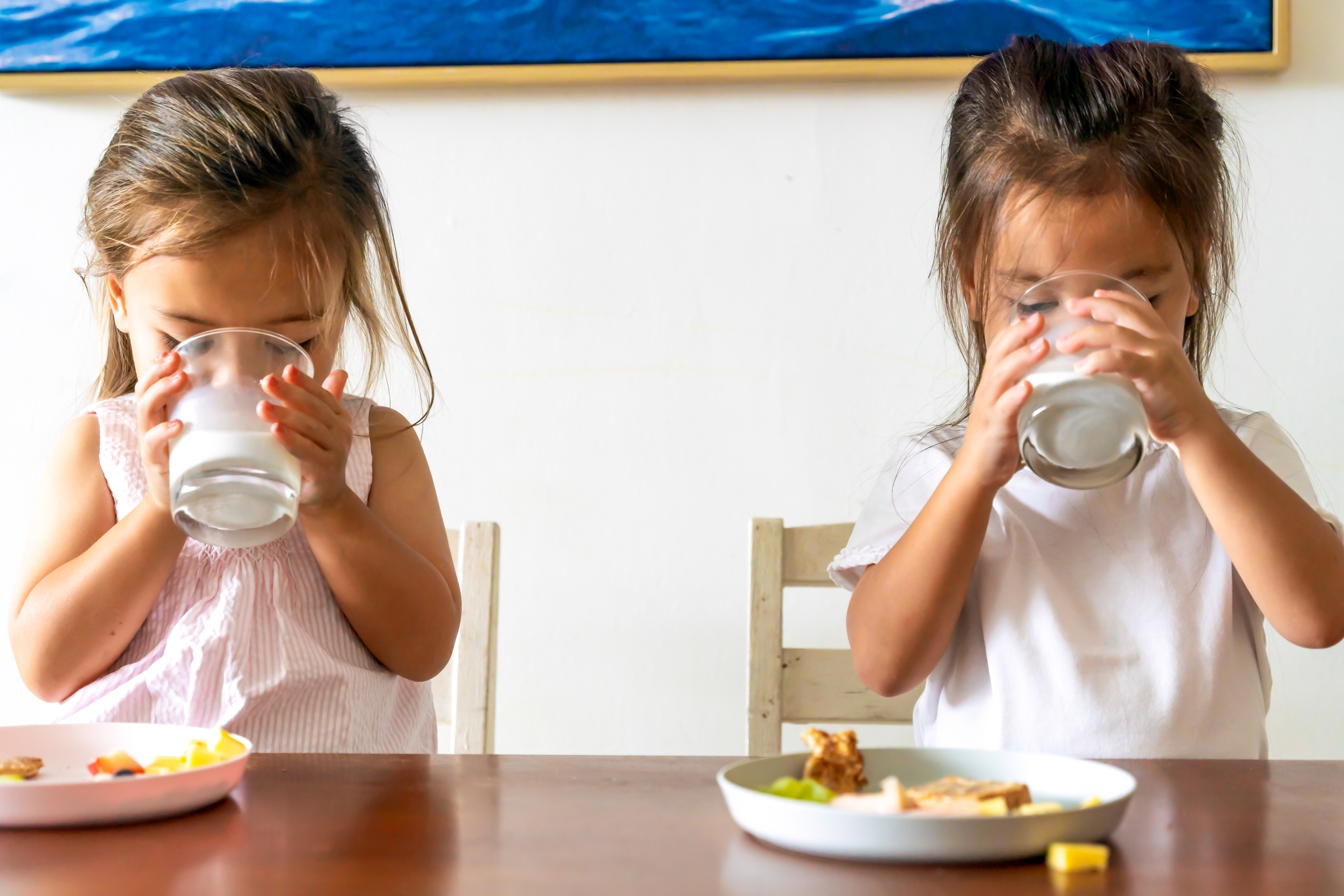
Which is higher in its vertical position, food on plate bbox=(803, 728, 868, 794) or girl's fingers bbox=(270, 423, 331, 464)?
girl's fingers bbox=(270, 423, 331, 464)

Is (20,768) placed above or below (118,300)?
below

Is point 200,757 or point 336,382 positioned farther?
point 336,382

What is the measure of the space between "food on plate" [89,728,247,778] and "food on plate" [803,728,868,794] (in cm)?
25

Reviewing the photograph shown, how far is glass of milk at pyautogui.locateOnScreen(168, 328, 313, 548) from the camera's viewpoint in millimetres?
623

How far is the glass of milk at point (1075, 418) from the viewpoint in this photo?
62 cm

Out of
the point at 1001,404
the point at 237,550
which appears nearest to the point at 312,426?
the point at 237,550

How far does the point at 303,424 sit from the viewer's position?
685mm

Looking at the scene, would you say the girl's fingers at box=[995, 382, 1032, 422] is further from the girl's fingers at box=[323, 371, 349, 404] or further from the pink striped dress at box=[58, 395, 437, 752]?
the pink striped dress at box=[58, 395, 437, 752]

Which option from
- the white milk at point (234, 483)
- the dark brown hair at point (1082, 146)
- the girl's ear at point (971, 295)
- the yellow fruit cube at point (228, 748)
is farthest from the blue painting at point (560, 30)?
the yellow fruit cube at point (228, 748)

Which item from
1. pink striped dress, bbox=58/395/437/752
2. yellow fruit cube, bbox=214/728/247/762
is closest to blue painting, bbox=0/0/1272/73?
pink striped dress, bbox=58/395/437/752

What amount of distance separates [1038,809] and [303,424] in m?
0.44

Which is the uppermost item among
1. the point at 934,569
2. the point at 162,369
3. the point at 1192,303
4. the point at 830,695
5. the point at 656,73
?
the point at 656,73

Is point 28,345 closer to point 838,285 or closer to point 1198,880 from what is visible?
point 838,285

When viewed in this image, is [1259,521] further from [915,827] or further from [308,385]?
[308,385]
